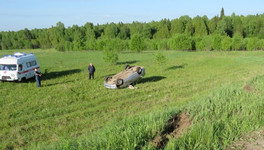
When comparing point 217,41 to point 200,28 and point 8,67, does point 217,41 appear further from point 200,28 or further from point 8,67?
point 8,67

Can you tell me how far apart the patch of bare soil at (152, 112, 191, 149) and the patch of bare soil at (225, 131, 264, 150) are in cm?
134

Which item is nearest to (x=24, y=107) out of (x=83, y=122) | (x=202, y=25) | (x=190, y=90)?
(x=83, y=122)

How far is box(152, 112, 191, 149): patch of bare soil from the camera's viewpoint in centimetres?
502

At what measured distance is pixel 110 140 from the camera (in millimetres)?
4539

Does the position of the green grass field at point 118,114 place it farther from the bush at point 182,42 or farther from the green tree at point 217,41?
the bush at point 182,42

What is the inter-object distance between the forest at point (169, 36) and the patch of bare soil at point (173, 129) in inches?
1022

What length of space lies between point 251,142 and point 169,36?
94635 millimetres

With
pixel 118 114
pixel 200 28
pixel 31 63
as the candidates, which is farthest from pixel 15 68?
pixel 200 28

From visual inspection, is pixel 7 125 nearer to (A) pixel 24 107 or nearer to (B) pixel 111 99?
(A) pixel 24 107

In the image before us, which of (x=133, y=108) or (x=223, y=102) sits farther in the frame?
(x=133, y=108)

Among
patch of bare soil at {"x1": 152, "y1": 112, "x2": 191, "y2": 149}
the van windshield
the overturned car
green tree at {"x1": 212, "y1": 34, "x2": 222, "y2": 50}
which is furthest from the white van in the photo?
green tree at {"x1": 212, "y1": 34, "x2": 222, "y2": 50}

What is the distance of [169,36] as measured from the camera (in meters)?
95.9

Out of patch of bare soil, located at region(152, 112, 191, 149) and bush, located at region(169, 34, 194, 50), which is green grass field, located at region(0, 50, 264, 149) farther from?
bush, located at region(169, 34, 194, 50)

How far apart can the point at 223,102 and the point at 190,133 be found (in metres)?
2.80
